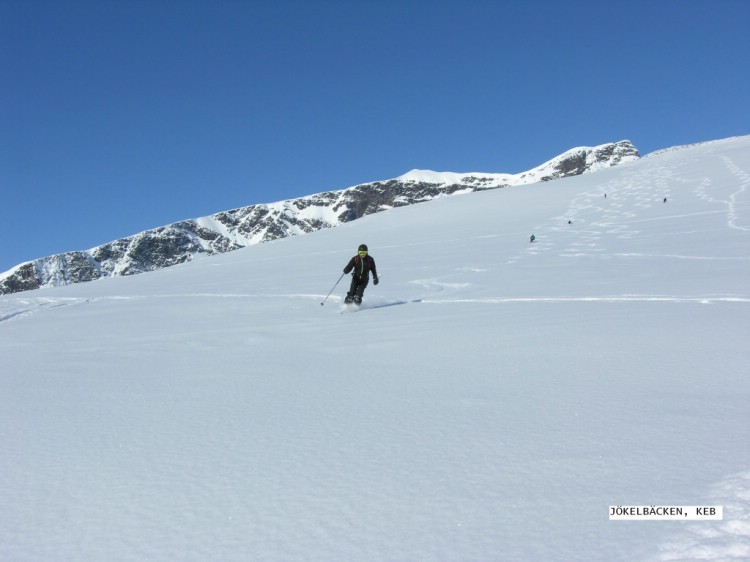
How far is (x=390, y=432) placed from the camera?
3.32 m

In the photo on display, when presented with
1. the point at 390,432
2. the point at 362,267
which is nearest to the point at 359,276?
the point at 362,267

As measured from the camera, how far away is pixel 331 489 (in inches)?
102

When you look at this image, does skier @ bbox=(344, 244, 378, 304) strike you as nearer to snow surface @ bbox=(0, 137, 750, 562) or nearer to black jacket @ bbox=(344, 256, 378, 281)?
black jacket @ bbox=(344, 256, 378, 281)

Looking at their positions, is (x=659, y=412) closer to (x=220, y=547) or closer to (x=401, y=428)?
(x=401, y=428)

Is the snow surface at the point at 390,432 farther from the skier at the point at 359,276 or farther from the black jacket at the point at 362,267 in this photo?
the black jacket at the point at 362,267

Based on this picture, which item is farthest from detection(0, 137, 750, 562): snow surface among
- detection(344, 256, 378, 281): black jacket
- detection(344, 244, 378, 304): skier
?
detection(344, 256, 378, 281): black jacket

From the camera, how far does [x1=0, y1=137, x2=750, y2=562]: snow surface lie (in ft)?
7.28

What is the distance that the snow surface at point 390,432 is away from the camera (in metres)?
2.22

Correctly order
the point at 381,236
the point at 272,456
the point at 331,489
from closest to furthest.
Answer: the point at 331,489 → the point at 272,456 → the point at 381,236

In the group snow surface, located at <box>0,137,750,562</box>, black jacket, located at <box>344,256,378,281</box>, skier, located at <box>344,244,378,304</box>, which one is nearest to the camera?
snow surface, located at <box>0,137,750,562</box>

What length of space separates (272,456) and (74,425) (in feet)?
5.56

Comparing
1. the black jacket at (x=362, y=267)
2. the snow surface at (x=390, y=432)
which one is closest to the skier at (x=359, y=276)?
the black jacket at (x=362, y=267)

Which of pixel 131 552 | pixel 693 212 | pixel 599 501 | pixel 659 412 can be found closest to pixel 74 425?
pixel 131 552

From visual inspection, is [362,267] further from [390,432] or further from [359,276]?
[390,432]
